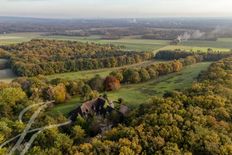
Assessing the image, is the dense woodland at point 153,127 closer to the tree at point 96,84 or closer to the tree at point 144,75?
the tree at point 96,84

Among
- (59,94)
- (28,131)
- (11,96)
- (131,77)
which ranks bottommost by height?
(131,77)

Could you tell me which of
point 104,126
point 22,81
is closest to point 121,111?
point 104,126

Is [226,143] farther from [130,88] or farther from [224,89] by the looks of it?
[130,88]

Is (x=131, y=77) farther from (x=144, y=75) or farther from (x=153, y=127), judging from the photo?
(x=153, y=127)

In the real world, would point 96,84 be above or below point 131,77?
above

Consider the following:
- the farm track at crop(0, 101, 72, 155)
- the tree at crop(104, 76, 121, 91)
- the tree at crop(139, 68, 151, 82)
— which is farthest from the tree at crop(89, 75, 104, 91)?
the farm track at crop(0, 101, 72, 155)

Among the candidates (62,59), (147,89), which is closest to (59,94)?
(147,89)
